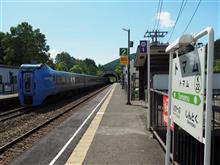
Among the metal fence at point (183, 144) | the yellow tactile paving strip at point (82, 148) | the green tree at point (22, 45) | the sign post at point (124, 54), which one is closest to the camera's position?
the metal fence at point (183, 144)

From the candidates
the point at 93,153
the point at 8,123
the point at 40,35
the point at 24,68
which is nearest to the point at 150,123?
the point at 93,153

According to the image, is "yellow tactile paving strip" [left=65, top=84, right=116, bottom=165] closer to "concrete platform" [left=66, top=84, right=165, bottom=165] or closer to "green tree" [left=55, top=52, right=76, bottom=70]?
"concrete platform" [left=66, top=84, right=165, bottom=165]

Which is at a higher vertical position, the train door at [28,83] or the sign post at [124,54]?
the sign post at [124,54]

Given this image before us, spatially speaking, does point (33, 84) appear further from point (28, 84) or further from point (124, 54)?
point (124, 54)

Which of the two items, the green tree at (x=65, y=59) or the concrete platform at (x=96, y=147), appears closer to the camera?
the concrete platform at (x=96, y=147)

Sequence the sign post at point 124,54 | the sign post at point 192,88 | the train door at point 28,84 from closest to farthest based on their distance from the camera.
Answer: the sign post at point 192,88 < the train door at point 28,84 < the sign post at point 124,54

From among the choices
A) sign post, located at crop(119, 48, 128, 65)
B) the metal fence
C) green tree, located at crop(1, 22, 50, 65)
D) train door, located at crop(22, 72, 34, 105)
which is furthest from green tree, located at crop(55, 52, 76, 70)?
the metal fence

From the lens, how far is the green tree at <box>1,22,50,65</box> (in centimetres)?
7519

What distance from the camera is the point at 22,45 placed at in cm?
7706

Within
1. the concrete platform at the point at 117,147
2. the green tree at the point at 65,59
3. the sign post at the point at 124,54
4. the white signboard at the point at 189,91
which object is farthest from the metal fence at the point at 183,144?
the green tree at the point at 65,59

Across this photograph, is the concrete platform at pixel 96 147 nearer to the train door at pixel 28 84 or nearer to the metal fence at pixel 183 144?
the metal fence at pixel 183 144

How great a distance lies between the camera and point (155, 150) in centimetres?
838

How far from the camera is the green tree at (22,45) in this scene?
75.2 metres

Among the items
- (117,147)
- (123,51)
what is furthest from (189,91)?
(123,51)
